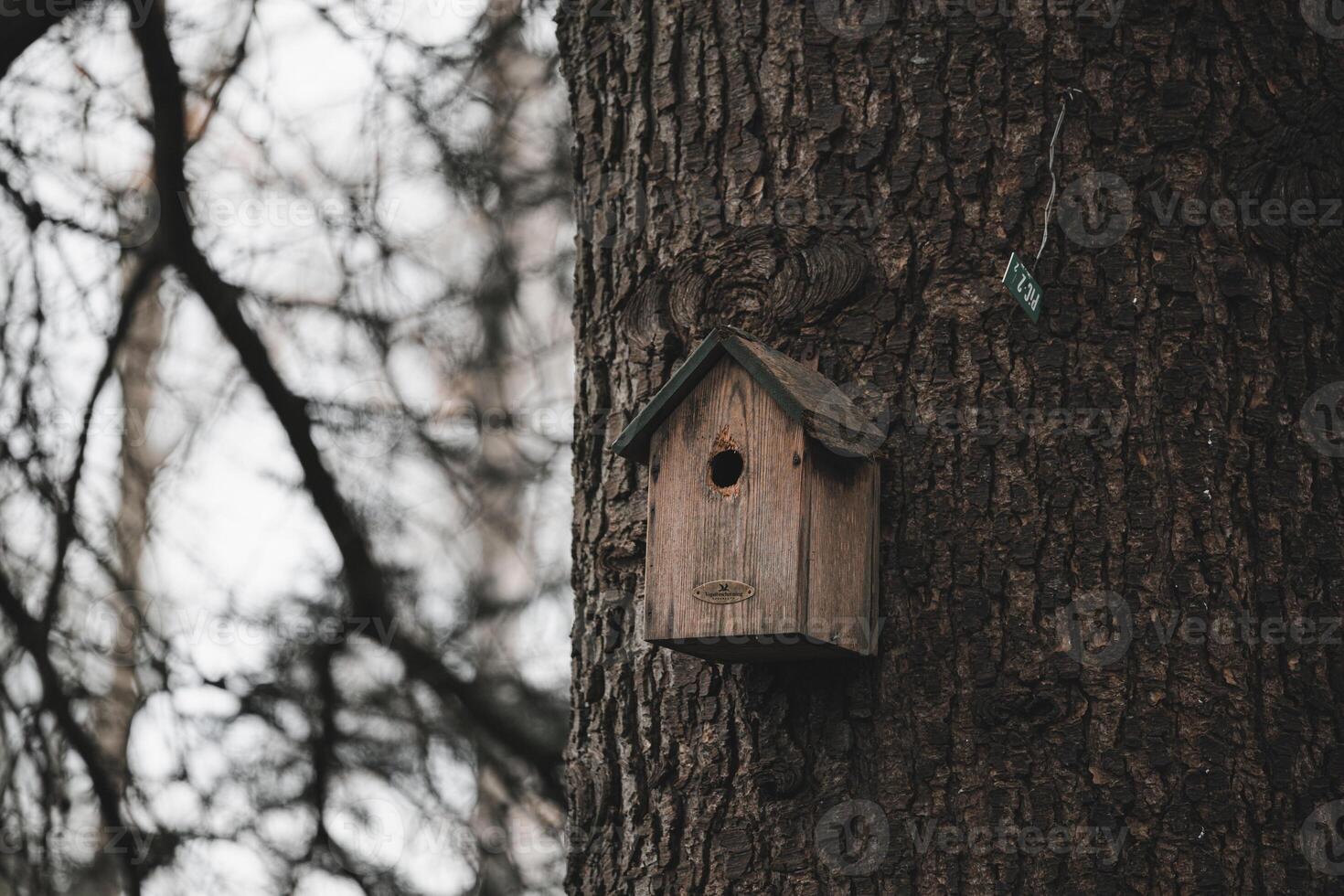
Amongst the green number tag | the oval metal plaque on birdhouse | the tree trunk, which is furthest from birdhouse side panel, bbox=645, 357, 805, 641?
the green number tag

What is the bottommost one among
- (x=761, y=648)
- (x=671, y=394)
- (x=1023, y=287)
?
(x=761, y=648)

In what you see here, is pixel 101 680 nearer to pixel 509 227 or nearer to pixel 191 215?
pixel 191 215

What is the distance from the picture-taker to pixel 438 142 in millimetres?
4086

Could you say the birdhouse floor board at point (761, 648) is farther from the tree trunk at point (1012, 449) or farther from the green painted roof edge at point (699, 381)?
the green painted roof edge at point (699, 381)

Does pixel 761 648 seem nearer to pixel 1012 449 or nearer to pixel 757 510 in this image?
pixel 757 510

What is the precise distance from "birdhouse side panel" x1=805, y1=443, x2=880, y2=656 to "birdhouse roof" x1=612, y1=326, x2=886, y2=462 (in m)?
0.03

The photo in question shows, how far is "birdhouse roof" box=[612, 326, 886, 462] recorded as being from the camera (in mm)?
1841

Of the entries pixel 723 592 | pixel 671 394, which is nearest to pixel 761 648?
pixel 723 592

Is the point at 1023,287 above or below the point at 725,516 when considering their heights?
above

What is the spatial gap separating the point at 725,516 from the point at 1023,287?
55 centimetres

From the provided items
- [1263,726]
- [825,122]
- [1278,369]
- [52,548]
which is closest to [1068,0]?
[825,122]

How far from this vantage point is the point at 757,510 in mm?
1873

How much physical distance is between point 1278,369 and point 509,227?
3.26 meters

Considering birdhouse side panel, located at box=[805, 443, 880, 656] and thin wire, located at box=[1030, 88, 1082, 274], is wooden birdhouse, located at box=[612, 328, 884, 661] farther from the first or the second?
thin wire, located at box=[1030, 88, 1082, 274]
